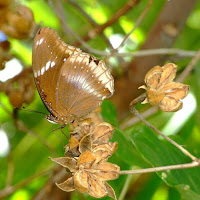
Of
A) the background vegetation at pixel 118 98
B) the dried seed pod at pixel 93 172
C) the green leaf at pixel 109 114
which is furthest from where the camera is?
the background vegetation at pixel 118 98

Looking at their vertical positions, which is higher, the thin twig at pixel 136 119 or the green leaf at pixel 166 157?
the green leaf at pixel 166 157

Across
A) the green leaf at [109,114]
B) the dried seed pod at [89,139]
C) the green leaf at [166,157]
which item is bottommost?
the green leaf at [166,157]

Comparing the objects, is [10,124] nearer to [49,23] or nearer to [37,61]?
[49,23]

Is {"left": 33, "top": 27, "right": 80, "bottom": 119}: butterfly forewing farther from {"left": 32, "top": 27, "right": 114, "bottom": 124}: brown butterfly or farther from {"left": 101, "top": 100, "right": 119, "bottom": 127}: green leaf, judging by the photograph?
{"left": 101, "top": 100, "right": 119, "bottom": 127}: green leaf

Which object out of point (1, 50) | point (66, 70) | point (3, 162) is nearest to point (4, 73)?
point (1, 50)

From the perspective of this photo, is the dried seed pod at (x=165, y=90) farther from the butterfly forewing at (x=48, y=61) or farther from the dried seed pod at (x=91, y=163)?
the butterfly forewing at (x=48, y=61)

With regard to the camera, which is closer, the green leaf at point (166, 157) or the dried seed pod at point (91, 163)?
the dried seed pod at point (91, 163)

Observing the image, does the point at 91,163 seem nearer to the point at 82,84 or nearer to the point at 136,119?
the point at 82,84

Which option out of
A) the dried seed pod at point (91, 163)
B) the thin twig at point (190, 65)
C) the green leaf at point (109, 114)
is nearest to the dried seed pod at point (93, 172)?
the dried seed pod at point (91, 163)
